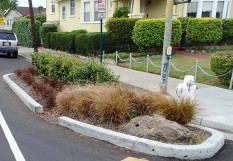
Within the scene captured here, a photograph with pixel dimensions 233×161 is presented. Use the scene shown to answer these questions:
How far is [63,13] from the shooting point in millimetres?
31562

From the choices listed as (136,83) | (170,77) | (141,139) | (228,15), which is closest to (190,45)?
(228,15)

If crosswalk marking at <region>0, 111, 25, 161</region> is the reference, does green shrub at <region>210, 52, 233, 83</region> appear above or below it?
above

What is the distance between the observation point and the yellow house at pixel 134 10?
21969 millimetres

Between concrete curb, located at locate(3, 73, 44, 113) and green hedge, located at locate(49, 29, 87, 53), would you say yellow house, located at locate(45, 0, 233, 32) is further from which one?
concrete curb, located at locate(3, 73, 44, 113)

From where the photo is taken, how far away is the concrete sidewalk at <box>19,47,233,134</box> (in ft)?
22.2

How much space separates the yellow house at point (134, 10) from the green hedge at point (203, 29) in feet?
7.45

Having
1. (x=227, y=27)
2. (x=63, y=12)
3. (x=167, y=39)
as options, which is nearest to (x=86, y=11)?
(x=63, y=12)

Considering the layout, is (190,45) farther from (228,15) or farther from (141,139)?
(141,139)

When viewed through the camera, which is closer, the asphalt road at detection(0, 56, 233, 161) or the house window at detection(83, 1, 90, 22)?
the asphalt road at detection(0, 56, 233, 161)

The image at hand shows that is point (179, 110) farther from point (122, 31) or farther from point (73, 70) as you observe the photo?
point (122, 31)

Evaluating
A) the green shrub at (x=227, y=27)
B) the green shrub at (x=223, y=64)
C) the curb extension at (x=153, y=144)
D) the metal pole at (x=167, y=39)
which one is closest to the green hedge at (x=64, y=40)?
the green shrub at (x=227, y=27)

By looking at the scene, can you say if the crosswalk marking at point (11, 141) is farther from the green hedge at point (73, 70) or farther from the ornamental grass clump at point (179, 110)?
the ornamental grass clump at point (179, 110)

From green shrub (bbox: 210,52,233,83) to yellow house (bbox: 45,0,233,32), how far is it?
11.0 m

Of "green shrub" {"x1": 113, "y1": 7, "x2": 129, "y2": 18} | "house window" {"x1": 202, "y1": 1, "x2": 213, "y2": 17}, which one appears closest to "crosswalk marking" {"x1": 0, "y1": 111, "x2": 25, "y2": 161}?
"green shrub" {"x1": 113, "y1": 7, "x2": 129, "y2": 18}
